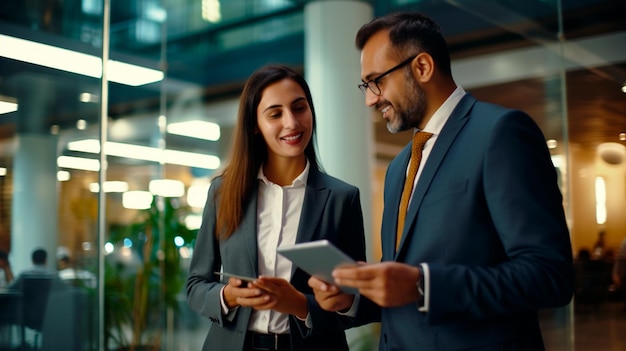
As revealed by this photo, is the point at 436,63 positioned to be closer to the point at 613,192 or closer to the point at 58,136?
the point at 58,136

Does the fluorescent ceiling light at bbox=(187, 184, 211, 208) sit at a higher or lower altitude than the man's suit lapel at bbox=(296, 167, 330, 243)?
higher

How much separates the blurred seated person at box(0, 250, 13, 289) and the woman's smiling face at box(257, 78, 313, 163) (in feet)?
6.11

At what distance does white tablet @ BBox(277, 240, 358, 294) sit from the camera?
4.48 feet

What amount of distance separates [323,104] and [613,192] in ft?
7.93

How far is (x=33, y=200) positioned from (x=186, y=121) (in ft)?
8.72

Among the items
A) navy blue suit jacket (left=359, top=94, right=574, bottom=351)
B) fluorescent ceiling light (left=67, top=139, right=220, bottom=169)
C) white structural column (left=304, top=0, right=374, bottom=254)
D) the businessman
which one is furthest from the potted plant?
navy blue suit jacket (left=359, top=94, right=574, bottom=351)

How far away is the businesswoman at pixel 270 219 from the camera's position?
201 cm

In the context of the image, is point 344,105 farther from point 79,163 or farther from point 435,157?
point 435,157

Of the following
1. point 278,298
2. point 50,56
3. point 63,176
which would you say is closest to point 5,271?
point 63,176

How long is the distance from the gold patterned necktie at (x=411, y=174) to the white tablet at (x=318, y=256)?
0.25 metres

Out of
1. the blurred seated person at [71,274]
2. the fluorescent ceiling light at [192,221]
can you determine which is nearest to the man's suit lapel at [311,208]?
the blurred seated person at [71,274]

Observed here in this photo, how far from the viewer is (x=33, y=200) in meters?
3.51

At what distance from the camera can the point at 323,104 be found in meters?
5.54

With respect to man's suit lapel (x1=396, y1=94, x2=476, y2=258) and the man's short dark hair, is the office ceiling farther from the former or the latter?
man's suit lapel (x1=396, y1=94, x2=476, y2=258)
